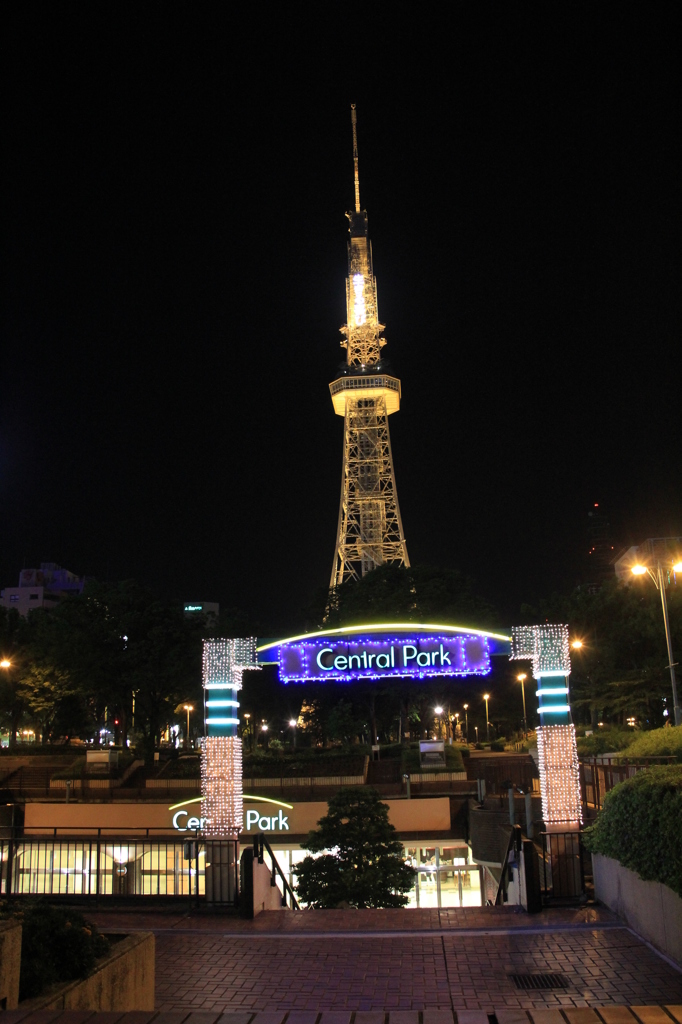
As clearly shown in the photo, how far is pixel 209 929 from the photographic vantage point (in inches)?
386

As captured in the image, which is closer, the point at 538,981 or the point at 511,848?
the point at 538,981

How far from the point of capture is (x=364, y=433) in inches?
3127

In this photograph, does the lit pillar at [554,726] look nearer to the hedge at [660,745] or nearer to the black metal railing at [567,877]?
the hedge at [660,745]

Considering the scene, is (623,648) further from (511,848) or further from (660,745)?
(511,848)

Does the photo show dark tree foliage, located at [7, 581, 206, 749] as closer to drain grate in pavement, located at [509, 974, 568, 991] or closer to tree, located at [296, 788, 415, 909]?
tree, located at [296, 788, 415, 909]

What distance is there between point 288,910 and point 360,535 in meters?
62.9

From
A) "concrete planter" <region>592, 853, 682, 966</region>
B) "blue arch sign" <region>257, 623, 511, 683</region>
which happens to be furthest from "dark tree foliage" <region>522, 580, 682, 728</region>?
"concrete planter" <region>592, 853, 682, 966</region>

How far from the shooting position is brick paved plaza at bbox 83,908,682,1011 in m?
6.84

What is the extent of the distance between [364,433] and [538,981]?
73.0 m

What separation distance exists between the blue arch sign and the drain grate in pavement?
878 cm

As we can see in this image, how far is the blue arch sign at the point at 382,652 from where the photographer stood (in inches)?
640

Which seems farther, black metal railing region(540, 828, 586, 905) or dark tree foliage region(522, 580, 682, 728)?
dark tree foliage region(522, 580, 682, 728)

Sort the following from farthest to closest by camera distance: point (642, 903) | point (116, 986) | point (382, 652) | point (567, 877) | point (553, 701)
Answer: point (382, 652)
point (553, 701)
point (567, 877)
point (642, 903)
point (116, 986)

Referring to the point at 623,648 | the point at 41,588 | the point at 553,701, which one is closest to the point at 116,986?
the point at 553,701
